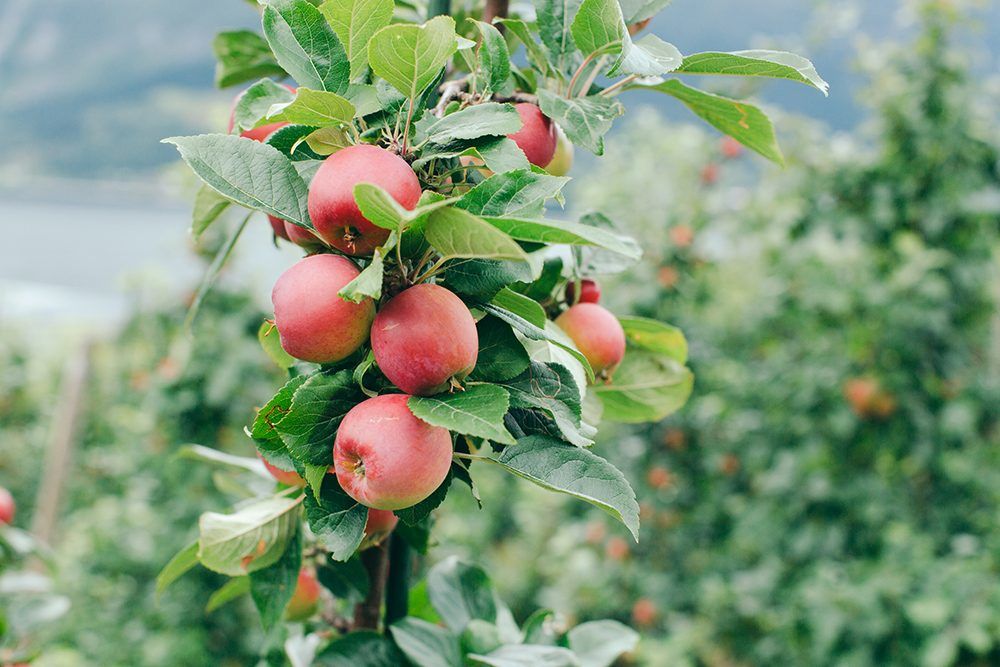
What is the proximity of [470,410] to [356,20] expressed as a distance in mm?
255

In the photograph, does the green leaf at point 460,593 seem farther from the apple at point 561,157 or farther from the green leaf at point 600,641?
the apple at point 561,157

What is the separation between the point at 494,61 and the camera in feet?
1.84

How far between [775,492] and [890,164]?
97 cm

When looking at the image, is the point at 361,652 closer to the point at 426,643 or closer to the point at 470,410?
the point at 426,643

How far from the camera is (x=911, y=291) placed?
223 cm

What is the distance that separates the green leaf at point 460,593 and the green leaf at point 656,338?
0.25 meters

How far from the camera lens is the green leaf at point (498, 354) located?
21.3 inches

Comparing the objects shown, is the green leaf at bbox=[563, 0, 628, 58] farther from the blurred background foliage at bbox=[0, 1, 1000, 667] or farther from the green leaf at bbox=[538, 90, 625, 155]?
the blurred background foliage at bbox=[0, 1, 1000, 667]

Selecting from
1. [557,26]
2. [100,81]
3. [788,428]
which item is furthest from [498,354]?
[100,81]

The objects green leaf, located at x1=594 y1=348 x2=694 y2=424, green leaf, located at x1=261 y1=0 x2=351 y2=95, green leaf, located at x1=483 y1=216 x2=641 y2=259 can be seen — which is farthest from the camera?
green leaf, located at x1=594 y1=348 x2=694 y2=424

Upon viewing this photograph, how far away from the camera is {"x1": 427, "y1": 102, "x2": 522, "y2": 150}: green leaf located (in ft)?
1.66

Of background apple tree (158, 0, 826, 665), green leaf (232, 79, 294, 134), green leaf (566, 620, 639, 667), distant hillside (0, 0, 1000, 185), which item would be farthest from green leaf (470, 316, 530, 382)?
distant hillside (0, 0, 1000, 185)

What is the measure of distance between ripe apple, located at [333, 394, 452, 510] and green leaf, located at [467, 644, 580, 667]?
0.63ft

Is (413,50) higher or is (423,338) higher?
(413,50)
